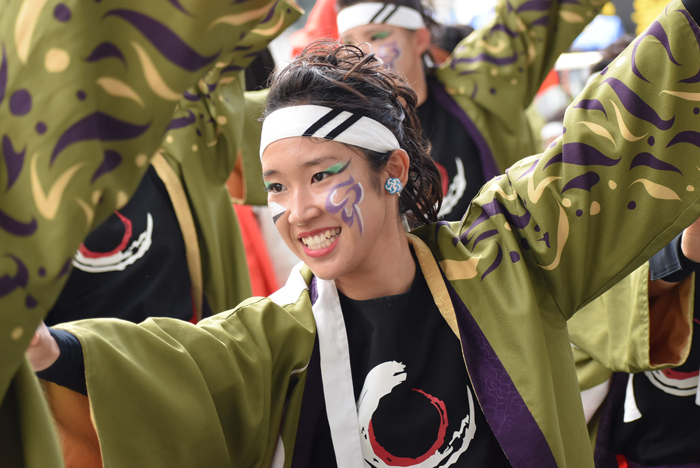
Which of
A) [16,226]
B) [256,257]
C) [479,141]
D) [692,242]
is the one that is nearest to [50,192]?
[16,226]

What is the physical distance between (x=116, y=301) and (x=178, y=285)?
0.18 m

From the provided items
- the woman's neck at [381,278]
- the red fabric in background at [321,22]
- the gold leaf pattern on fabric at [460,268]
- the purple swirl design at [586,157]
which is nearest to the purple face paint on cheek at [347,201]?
the woman's neck at [381,278]

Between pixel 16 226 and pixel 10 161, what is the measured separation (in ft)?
0.15

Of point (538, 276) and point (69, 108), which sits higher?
point (69, 108)

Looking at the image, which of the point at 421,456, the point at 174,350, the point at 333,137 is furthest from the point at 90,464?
the point at 333,137

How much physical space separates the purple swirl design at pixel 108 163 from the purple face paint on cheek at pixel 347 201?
0.68m

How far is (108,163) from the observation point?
1.71ft

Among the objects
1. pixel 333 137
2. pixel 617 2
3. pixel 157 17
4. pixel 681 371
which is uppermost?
pixel 617 2

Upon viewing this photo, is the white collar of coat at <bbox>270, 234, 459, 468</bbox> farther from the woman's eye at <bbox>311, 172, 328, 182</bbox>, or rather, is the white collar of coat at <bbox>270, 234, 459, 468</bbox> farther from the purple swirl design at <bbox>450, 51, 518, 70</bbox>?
the purple swirl design at <bbox>450, 51, 518, 70</bbox>

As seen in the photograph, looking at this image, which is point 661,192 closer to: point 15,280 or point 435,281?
point 435,281

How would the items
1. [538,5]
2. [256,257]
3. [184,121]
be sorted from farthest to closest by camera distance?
1. [256,257]
2. [538,5]
3. [184,121]

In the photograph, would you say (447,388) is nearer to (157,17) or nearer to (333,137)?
(333,137)

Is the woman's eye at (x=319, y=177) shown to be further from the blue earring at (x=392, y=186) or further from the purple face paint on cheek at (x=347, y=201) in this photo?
the blue earring at (x=392, y=186)

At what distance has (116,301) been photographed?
1717 mm
